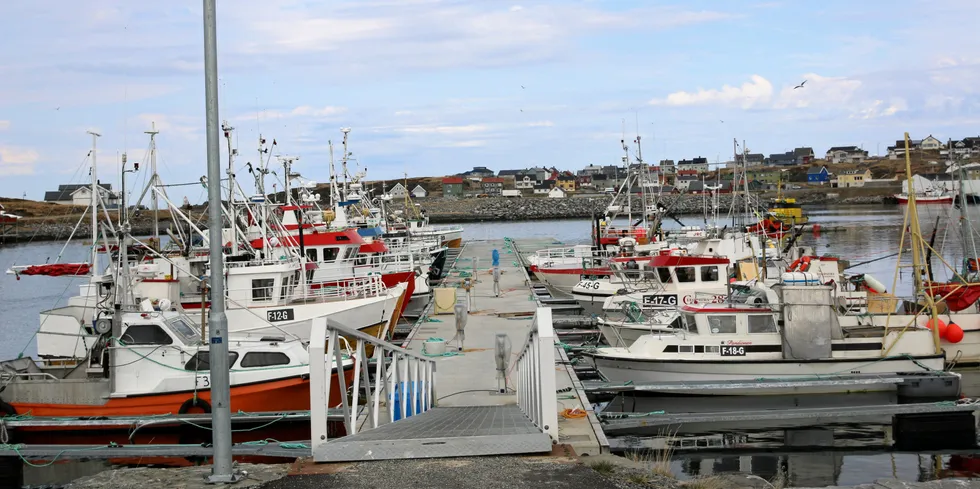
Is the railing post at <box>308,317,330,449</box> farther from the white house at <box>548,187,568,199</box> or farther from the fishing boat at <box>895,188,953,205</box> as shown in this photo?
the white house at <box>548,187,568,199</box>

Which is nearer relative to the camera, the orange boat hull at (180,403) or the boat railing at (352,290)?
the orange boat hull at (180,403)

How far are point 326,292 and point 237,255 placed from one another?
2858 millimetres

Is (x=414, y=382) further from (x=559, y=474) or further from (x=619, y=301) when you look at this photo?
Result: (x=619, y=301)

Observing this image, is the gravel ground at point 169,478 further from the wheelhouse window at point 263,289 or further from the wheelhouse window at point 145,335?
the wheelhouse window at point 263,289

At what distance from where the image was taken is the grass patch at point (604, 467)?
30.7ft

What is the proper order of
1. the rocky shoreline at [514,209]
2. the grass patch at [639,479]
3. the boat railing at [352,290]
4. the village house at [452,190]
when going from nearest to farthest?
1. the grass patch at [639,479]
2. the boat railing at [352,290]
3. the rocky shoreline at [514,209]
4. the village house at [452,190]

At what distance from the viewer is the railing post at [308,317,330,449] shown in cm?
882

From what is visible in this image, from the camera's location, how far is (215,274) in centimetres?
952

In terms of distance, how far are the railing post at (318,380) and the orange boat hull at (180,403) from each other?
958cm

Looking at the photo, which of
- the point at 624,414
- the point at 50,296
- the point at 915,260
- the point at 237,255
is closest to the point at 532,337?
the point at 624,414

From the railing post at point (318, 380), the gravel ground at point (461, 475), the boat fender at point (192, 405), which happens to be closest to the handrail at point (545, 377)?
the gravel ground at point (461, 475)

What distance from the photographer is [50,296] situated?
5747 cm

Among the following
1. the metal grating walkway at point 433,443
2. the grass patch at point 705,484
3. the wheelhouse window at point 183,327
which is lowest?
the grass patch at point 705,484

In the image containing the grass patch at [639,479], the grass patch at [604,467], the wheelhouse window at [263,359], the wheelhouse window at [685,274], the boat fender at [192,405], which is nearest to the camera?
the grass patch at [639,479]
